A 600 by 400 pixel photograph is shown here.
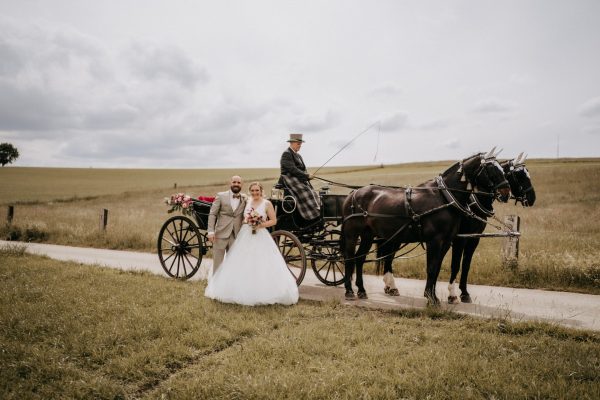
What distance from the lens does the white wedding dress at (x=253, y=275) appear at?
675 centimetres

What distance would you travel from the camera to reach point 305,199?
8.09 metres

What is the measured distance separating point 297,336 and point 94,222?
17.1 metres

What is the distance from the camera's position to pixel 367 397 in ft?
12.3

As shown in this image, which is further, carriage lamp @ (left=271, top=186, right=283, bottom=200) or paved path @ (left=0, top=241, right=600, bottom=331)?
carriage lamp @ (left=271, top=186, right=283, bottom=200)

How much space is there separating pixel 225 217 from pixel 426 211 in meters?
3.66

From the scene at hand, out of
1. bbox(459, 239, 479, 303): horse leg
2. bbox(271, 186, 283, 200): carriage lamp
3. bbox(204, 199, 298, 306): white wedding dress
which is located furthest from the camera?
bbox(271, 186, 283, 200): carriage lamp

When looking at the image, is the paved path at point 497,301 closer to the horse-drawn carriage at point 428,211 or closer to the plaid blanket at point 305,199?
the horse-drawn carriage at point 428,211

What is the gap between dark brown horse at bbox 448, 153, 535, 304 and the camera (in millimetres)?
6660

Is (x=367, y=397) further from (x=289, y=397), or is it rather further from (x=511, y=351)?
(x=511, y=351)

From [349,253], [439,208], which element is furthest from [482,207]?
[349,253]

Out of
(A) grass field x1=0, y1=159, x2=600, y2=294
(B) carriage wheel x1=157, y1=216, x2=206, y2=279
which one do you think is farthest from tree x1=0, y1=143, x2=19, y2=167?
(B) carriage wheel x1=157, y1=216, x2=206, y2=279

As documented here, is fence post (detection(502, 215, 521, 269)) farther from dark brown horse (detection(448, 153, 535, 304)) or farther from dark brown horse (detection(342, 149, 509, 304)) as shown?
dark brown horse (detection(342, 149, 509, 304))

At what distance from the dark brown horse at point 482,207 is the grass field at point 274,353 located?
1.27m

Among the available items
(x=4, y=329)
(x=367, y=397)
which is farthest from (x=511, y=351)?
(x=4, y=329)
